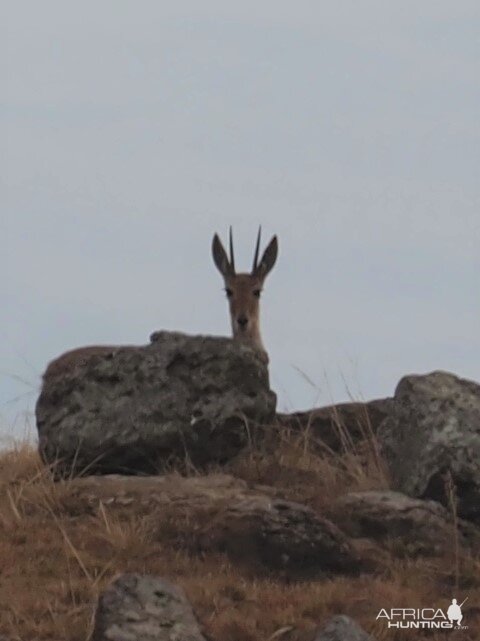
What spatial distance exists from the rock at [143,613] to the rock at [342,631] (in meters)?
0.61

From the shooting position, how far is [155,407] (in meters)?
10.7

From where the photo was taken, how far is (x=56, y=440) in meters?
10.7

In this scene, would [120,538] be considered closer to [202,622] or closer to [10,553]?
[10,553]

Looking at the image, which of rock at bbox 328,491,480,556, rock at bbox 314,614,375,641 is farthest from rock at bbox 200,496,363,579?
rock at bbox 314,614,375,641

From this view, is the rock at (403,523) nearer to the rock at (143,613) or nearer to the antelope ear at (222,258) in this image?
the rock at (143,613)

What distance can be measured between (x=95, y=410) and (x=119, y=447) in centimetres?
29

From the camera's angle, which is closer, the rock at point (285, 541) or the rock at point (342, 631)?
the rock at point (342, 631)

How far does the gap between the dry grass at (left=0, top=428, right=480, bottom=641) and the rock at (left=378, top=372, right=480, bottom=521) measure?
1.23ft

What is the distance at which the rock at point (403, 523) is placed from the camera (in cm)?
936

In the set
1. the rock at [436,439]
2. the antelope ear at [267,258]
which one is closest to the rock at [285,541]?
the rock at [436,439]

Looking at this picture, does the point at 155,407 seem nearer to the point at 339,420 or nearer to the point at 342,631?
the point at 339,420
